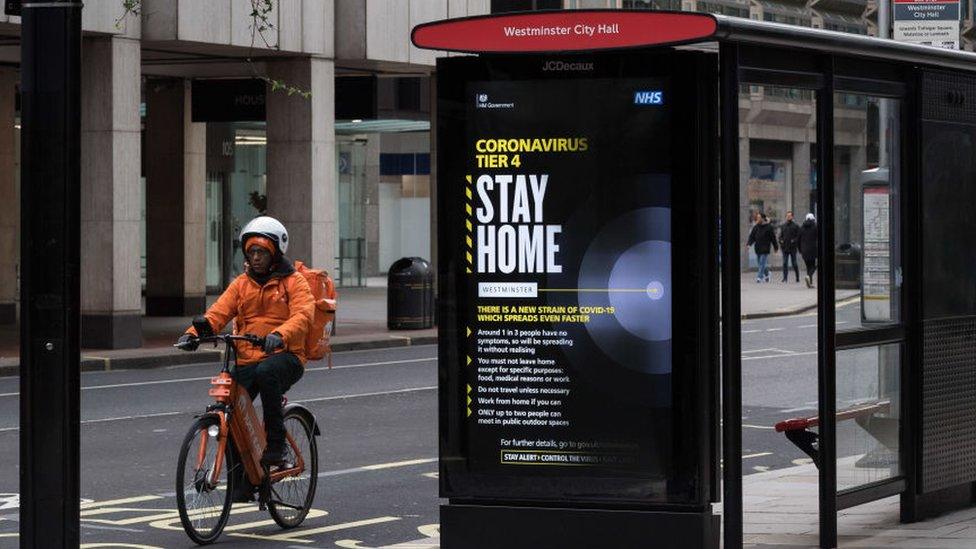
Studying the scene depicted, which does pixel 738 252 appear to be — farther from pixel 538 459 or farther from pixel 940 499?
pixel 940 499

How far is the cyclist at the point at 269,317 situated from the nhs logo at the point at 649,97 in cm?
267

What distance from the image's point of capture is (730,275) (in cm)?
735

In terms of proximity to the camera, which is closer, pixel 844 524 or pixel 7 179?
pixel 844 524

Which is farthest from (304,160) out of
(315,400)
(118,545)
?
(118,545)

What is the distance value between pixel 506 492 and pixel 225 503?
2258mm

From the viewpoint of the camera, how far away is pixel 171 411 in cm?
1611

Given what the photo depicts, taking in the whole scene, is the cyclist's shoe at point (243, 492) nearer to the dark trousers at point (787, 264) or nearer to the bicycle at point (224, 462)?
the bicycle at point (224, 462)

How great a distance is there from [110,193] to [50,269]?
1714 centimetres

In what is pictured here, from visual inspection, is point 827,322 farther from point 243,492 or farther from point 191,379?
point 191,379

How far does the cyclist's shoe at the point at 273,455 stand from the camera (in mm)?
9500

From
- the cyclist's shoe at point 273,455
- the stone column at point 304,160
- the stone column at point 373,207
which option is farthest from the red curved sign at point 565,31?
the stone column at point 373,207

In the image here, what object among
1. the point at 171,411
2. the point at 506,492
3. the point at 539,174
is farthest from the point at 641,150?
the point at 171,411

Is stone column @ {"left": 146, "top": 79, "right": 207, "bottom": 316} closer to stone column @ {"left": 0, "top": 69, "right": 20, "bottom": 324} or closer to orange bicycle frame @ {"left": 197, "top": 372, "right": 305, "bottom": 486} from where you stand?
stone column @ {"left": 0, "top": 69, "right": 20, "bottom": 324}

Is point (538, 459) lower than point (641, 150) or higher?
lower
